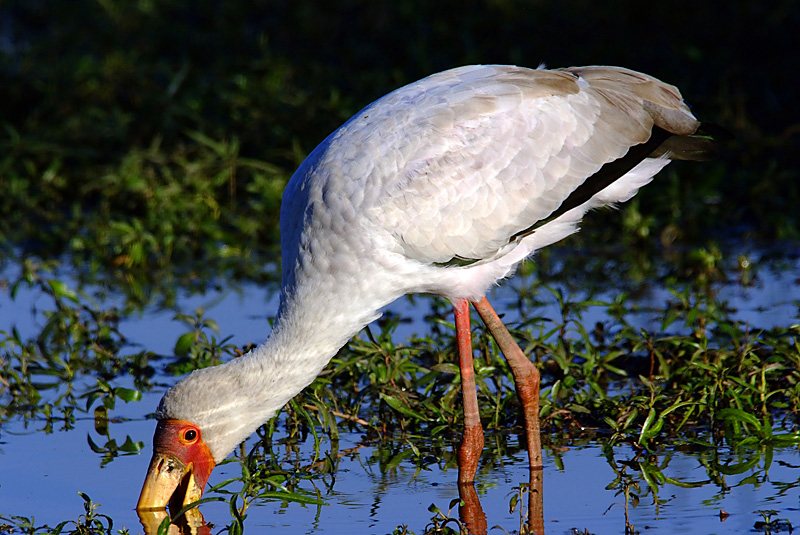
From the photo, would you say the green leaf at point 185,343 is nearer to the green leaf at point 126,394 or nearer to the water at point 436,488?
the water at point 436,488

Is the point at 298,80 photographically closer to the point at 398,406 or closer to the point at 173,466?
the point at 398,406

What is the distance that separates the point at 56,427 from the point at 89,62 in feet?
17.7

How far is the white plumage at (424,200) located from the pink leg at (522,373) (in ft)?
0.69

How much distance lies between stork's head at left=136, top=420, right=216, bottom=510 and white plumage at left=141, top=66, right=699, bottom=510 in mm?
42

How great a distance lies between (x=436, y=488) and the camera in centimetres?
525

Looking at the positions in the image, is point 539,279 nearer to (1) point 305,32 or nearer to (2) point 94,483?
(2) point 94,483

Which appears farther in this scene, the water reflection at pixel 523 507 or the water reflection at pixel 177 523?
the water reflection at pixel 177 523

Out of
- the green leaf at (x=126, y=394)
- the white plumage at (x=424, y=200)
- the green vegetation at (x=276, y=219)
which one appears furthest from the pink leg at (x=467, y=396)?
the green leaf at (x=126, y=394)

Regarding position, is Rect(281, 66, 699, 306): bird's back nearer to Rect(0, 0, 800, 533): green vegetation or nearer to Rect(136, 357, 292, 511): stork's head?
Rect(136, 357, 292, 511): stork's head

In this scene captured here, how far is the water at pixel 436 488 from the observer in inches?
189

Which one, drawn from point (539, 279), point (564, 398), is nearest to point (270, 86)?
point (539, 279)

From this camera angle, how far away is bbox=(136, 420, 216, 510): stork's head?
4934 millimetres

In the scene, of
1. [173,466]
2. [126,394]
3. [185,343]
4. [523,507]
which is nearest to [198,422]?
[173,466]

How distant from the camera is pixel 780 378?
19.4 feet
